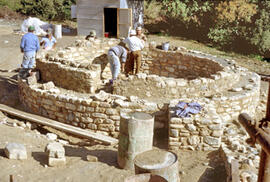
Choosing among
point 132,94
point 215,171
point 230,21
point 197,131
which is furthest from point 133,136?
point 230,21

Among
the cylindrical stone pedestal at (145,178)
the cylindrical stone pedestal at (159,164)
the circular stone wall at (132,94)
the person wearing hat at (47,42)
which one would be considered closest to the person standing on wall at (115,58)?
the circular stone wall at (132,94)

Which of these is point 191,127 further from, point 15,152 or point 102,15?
point 102,15

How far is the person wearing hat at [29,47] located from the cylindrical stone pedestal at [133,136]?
5.34 m

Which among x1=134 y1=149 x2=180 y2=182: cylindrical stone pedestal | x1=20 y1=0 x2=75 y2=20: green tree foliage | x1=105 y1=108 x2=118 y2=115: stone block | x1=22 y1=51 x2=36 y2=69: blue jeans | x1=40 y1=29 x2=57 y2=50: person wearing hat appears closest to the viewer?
x1=134 y1=149 x2=180 y2=182: cylindrical stone pedestal

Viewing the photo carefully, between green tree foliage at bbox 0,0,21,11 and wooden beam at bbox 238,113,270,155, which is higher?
green tree foliage at bbox 0,0,21,11

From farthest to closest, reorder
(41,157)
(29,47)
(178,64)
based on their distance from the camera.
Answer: (178,64), (29,47), (41,157)

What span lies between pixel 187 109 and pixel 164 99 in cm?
191

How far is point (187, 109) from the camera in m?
7.02

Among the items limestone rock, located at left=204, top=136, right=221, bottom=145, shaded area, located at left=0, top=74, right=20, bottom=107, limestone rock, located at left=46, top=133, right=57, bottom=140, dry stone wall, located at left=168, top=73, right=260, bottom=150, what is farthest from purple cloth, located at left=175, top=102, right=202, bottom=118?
shaded area, located at left=0, top=74, right=20, bottom=107

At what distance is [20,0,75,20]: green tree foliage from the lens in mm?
25688

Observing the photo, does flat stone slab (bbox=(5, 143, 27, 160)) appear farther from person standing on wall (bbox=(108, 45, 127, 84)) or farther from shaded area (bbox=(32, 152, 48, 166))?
person standing on wall (bbox=(108, 45, 127, 84))

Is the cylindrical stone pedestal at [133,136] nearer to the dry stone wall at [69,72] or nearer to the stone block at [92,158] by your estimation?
the stone block at [92,158]

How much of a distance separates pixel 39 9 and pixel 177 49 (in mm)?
16401

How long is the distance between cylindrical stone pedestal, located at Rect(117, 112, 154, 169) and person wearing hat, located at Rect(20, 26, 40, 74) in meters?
5.34
